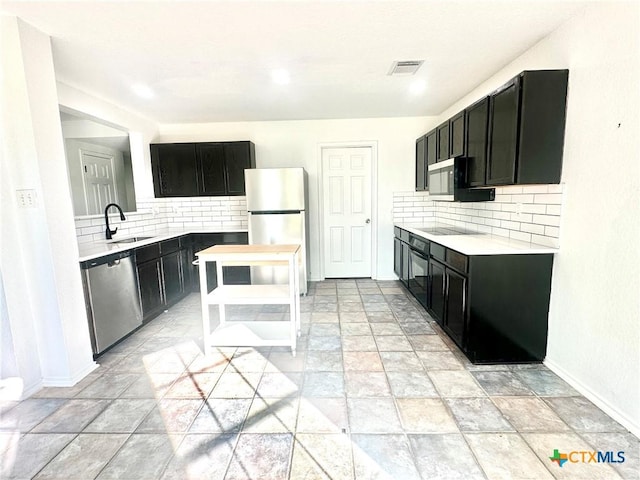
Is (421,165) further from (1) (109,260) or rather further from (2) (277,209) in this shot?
(1) (109,260)

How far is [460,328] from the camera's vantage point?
2.39 m

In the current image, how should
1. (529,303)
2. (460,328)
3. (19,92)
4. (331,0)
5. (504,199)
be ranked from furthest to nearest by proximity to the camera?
(504,199) → (460,328) → (529,303) → (19,92) → (331,0)

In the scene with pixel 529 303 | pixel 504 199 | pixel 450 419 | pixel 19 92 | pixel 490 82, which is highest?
pixel 490 82

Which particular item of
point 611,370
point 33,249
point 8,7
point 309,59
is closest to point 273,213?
point 309,59

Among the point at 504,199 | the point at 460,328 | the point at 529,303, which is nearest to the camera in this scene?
the point at 529,303

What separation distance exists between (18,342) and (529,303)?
3534 millimetres

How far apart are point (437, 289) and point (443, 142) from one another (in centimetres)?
156

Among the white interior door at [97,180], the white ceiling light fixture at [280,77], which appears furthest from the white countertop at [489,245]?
→ the white interior door at [97,180]

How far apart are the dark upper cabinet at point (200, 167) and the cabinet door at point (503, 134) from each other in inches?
115

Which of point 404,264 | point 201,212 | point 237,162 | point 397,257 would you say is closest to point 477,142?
point 404,264

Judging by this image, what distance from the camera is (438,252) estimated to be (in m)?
2.81

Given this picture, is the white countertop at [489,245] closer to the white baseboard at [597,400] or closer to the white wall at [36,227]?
the white baseboard at [597,400]

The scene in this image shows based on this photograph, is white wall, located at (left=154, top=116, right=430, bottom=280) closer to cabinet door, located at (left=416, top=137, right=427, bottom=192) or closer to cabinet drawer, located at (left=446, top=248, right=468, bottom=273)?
cabinet door, located at (left=416, top=137, right=427, bottom=192)

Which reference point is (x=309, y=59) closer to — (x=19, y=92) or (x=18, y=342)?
(x=19, y=92)
